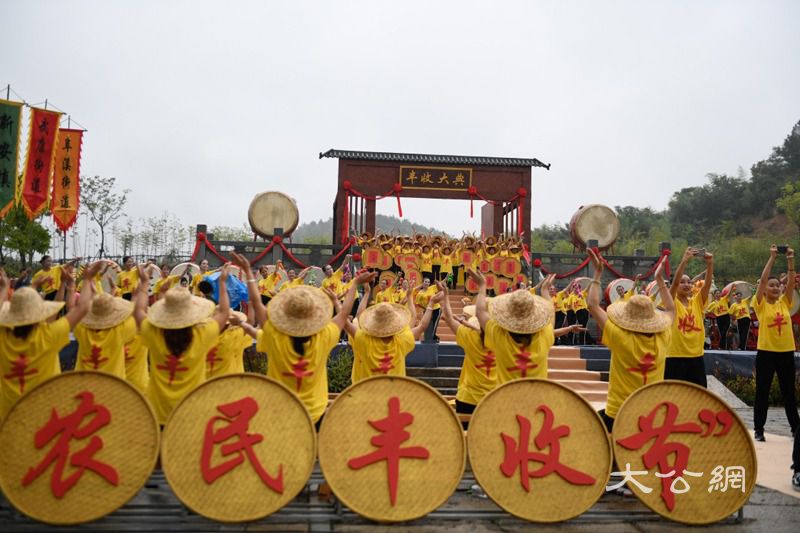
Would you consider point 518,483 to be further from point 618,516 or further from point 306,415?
point 306,415

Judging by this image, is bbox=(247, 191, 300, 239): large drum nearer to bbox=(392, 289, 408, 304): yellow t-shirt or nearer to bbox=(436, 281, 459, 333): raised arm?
bbox=(392, 289, 408, 304): yellow t-shirt

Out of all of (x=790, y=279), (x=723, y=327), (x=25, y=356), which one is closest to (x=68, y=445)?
(x=25, y=356)

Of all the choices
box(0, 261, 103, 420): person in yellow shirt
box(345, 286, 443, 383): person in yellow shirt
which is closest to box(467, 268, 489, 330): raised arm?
box(345, 286, 443, 383): person in yellow shirt

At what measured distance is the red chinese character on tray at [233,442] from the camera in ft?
10.9

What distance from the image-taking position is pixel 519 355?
4.42m

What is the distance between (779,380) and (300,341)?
510 cm

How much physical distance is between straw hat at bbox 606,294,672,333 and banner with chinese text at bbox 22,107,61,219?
1175cm

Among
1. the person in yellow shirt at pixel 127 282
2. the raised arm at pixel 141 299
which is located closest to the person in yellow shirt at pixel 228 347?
the raised arm at pixel 141 299

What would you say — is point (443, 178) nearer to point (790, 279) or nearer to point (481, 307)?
point (790, 279)

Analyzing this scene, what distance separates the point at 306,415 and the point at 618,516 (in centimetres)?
201

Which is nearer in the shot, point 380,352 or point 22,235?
point 380,352

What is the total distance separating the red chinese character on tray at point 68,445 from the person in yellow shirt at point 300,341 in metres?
1.10

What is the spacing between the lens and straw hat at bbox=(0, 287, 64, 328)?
3.89 metres

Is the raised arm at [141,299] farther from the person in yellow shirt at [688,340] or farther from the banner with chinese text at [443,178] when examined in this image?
the banner with chinese text at [443,178]
